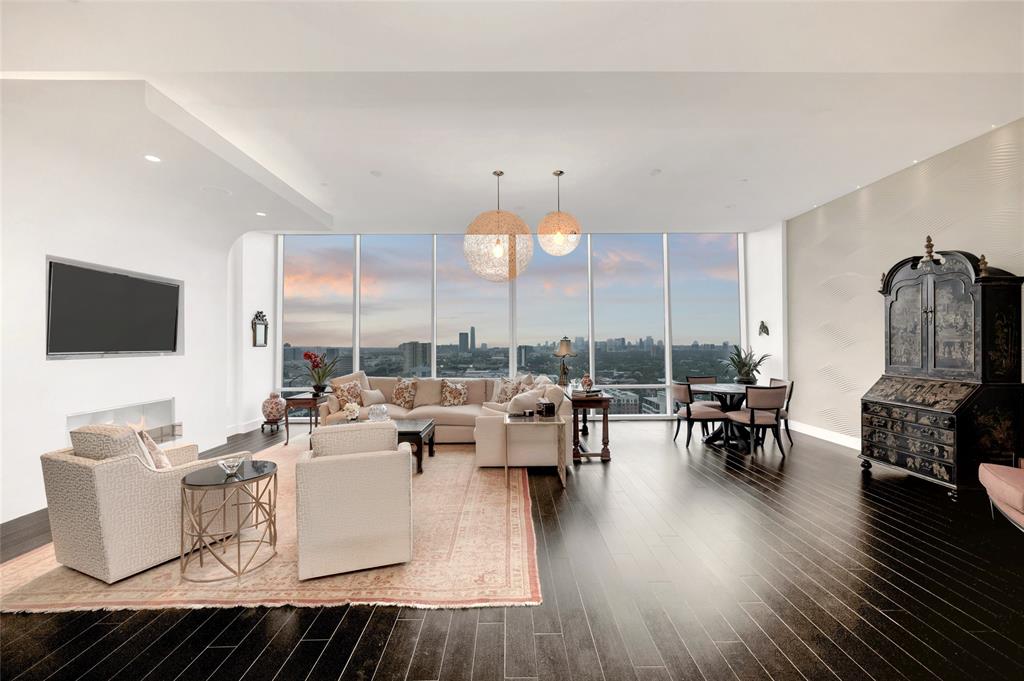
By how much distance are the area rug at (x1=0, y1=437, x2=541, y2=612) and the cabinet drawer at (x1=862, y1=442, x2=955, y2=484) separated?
3.84m

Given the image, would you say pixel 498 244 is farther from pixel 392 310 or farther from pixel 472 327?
A: pixel 392 310

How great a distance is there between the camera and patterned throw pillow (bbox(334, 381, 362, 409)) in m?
6.56

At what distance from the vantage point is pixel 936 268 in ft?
14.6

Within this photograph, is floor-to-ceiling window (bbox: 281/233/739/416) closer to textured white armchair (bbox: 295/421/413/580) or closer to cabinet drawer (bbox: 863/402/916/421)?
cabinet drawer (bbox: 863/402/916/421)

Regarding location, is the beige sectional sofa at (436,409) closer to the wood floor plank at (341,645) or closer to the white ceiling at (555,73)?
the white ceiling at (555,73)

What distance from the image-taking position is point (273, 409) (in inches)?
281

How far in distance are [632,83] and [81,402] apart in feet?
17.9

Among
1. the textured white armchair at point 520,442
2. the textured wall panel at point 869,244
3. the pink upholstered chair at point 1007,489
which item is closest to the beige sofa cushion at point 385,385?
the textured white armchair at point 520,442

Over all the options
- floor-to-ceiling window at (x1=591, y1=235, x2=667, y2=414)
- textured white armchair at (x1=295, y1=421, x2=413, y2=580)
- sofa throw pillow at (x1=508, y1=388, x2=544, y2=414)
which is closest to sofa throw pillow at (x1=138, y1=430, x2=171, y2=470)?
textured white armchair at (x1=295, y1=421, x2=413, y2=580)

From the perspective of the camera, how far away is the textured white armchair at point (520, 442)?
197 inches

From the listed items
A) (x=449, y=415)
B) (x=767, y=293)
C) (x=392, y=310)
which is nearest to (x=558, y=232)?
(x=449, y=415)

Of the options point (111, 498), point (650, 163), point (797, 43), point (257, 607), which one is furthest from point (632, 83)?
point (111, 498)

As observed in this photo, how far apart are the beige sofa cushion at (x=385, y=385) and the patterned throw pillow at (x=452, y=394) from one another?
83cm

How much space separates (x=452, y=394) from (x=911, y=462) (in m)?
5.49
